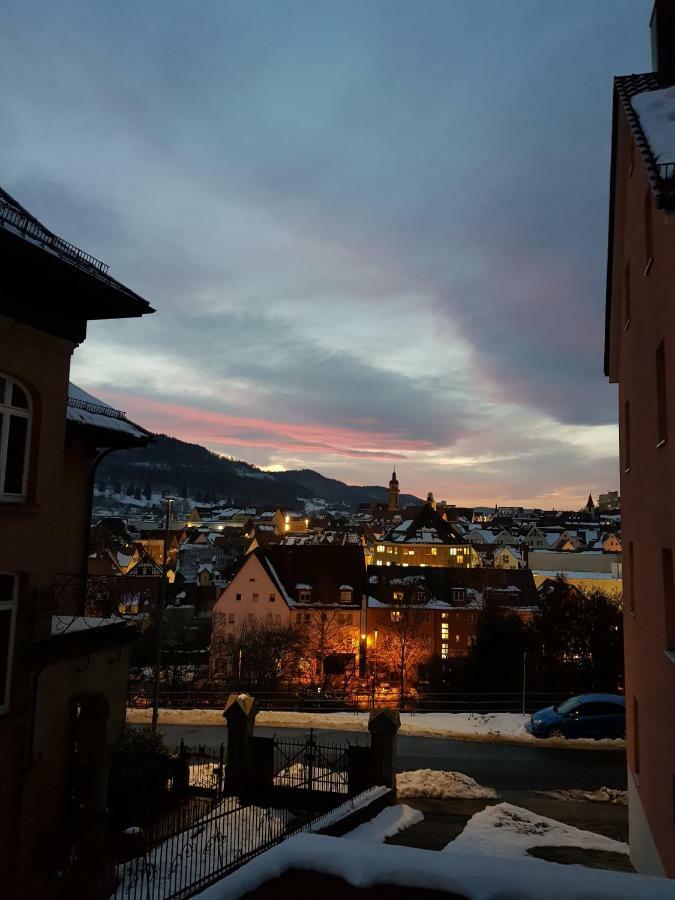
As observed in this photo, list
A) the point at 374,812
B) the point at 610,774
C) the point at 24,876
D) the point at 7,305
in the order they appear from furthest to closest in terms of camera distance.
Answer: the point at 610,774 → the point at 374,812 → the point at 24,876 → the point at 7,305

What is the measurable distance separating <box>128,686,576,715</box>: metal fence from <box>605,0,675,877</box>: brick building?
51.3 feet

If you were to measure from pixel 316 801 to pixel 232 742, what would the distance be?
258 cm

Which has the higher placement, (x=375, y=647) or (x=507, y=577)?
(x=507, y=577)

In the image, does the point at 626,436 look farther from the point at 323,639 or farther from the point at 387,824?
the point at 323,639

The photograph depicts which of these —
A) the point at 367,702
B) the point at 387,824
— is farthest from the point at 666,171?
the point at 367,702

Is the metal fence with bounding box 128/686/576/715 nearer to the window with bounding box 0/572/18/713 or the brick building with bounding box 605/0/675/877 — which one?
the brick building with bounding box 605/0/675/877

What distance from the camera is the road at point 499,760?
724 inches

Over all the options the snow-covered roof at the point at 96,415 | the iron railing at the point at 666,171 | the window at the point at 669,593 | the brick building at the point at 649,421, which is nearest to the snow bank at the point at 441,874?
the brick building at the point at 649,421

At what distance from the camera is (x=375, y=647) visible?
44.4 metres

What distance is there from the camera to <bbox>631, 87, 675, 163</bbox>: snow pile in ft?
23.0

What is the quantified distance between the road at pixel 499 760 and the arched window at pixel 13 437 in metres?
15.6

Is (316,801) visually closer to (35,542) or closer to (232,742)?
(232,742)

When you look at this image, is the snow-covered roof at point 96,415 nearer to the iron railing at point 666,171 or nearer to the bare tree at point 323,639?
the iron railing at point 666,171

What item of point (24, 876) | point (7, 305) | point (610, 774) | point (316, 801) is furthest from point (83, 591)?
point (610, 774)
